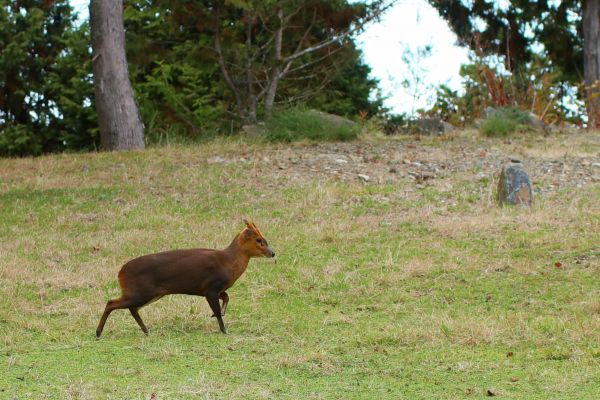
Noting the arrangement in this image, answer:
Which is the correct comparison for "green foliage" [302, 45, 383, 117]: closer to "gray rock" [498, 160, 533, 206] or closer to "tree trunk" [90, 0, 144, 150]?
"tree trunk" [90, 0, 144, 150]

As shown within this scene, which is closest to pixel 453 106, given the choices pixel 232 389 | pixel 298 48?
pixel 298 48

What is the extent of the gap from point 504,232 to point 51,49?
16142 mm

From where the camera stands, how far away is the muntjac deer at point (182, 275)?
855 cm

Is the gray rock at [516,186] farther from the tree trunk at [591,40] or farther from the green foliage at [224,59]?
the tree trunk at [591,40]

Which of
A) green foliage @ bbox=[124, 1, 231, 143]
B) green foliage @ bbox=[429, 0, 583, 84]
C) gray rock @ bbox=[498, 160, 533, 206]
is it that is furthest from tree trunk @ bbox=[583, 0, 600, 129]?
gray rock @ bbox=[498, 160, 533, 206]

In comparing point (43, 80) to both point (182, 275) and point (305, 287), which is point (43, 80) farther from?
point (182, 275)

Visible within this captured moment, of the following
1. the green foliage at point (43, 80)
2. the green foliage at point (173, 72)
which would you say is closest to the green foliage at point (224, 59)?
the green foliage at point (173, 72)

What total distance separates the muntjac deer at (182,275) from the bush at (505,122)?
12411mm

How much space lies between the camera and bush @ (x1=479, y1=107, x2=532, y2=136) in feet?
67.5

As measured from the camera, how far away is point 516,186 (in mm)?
14266

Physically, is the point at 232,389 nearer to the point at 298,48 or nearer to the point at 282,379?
the point at 282,379

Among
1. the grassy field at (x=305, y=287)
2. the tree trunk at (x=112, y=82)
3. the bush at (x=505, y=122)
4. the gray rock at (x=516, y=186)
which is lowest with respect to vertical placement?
Result: the grassy field at (x=305, y=287)

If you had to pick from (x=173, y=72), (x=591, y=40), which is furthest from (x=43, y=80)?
(x=591, y=40)

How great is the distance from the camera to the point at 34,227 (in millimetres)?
14125
